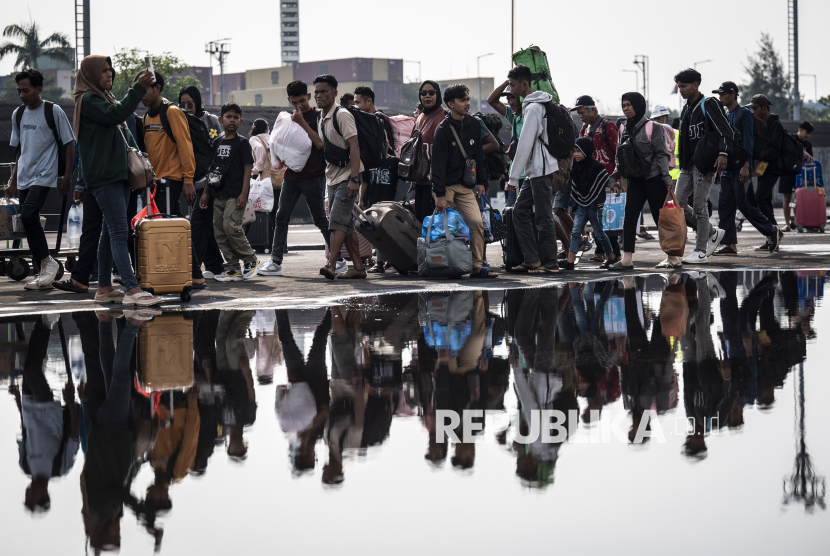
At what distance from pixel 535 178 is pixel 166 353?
5.62m

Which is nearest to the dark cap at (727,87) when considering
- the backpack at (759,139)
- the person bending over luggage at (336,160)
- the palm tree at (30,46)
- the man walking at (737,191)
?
the man walking at (737,191)

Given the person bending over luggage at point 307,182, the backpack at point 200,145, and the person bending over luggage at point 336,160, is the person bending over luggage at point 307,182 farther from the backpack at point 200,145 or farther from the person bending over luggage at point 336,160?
the backpack at point 200,145

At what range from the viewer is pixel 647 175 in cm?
1152

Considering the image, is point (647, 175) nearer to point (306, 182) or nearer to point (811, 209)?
point (306, 182)

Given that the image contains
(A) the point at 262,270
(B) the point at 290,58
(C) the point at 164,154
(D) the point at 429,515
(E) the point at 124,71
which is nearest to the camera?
(D) the point at 429,515

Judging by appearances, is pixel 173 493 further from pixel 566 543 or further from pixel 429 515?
pixel 566 543

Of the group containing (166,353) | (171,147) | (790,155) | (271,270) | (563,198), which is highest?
(790,155)

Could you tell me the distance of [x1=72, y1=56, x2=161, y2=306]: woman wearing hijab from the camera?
Result: 8297mm

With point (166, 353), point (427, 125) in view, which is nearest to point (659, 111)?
point (427, 125)

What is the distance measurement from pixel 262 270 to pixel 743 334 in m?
6.52

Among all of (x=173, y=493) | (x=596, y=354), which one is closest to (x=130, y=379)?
(x=173, y=493)

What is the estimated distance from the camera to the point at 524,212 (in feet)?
36.7

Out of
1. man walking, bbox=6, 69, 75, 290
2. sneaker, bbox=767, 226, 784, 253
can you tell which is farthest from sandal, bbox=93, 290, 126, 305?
sneaker, bbox=767, 226, 784, 253

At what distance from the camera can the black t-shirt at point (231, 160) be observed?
36.5 ft
